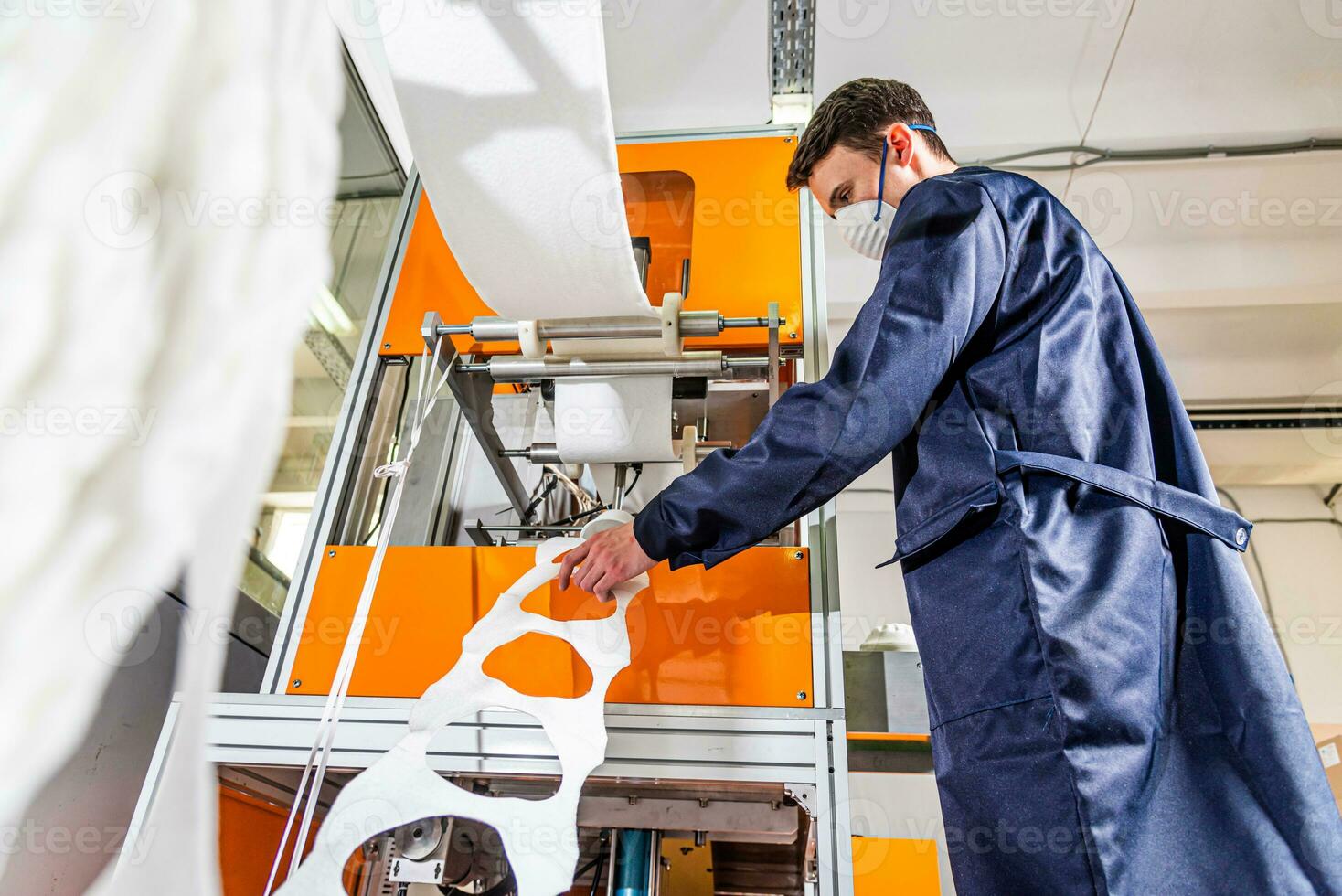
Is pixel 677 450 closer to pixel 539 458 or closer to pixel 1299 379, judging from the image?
pixel 539 458

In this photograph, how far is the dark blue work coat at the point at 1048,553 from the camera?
2.51ft

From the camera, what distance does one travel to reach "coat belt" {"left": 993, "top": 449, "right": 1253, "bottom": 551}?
2.86 ft

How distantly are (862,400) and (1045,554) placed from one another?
263mm

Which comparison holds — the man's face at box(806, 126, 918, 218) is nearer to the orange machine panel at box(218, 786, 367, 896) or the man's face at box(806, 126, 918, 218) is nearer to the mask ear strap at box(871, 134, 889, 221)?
the mask ear strap at box(871, 134, 889, 221)

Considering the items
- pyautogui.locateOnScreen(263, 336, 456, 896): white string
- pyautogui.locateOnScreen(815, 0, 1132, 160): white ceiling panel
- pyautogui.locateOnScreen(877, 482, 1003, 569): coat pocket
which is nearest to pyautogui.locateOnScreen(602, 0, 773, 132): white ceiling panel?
pyautogui.locateOnScreen(815, 0, 1132, 160): white ceiling panel

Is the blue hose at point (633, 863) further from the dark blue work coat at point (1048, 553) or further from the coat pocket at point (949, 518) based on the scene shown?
the coat pocket at point (949, 518)

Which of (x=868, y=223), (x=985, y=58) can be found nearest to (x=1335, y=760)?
(x=985, y=58)

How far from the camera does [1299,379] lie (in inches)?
159

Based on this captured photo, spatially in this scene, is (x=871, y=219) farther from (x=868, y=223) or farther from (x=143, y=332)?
(x=143, y=332)

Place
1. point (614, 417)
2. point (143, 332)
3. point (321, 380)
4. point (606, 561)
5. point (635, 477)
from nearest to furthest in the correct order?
point (143, 332) < point (606, 561) < point (614, 417) < point (635, 477) < point (321, 380)

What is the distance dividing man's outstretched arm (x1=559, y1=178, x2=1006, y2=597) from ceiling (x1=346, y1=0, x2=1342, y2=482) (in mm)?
2103

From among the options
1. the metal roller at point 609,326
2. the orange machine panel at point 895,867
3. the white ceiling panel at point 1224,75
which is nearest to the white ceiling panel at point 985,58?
the white ceiling panel at point 1224,75

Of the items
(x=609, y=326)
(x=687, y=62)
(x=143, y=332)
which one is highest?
(x=687, y=62)

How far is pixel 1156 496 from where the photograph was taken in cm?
88
